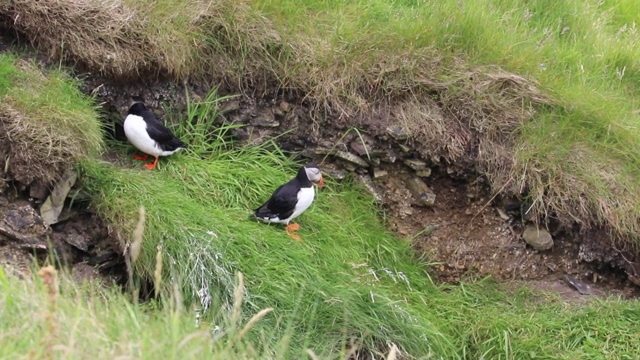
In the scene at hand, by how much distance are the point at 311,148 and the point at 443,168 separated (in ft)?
3.39

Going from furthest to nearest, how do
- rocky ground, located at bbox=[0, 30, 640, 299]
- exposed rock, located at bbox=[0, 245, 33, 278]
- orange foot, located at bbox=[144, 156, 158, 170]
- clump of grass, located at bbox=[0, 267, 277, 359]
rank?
rocky ground, located at bbox=[0, 30, 640, 299] → orange foot, located at bbox=[144, 156, 158, 170] → exposed rock, located at bbox=[0, 245, 33, 278] → clump of grass, located at bbox=[0, 267, 277, 359]

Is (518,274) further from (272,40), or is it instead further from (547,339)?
(272,40)

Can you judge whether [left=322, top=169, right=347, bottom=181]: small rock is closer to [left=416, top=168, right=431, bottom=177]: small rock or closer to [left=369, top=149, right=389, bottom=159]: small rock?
[left=369, top=149, right=389, bottom=159]: small rock

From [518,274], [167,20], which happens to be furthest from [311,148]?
[518,274]

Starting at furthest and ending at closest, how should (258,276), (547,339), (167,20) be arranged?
(167,20) < (547,339) < (258,276)

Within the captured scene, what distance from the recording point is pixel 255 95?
6.09 metres

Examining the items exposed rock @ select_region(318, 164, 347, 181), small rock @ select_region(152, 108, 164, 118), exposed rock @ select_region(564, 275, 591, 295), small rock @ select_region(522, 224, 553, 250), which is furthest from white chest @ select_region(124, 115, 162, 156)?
exposed rock @ select_region(564, 275, 591, 295)

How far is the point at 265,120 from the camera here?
6039 millimetres

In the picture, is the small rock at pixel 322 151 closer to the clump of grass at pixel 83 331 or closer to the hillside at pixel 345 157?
the hillside at pixel 345 157

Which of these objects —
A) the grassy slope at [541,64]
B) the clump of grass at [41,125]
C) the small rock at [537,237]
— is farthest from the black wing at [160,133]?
the small rock at [537,237]

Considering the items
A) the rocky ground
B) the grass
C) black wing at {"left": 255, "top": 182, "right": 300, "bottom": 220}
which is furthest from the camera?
the rocky ground

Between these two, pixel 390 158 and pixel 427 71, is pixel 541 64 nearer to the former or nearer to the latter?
pixel 427 71

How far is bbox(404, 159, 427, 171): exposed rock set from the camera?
20.0 ft

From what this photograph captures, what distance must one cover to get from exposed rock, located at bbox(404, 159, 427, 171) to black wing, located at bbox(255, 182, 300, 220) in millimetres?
1215
